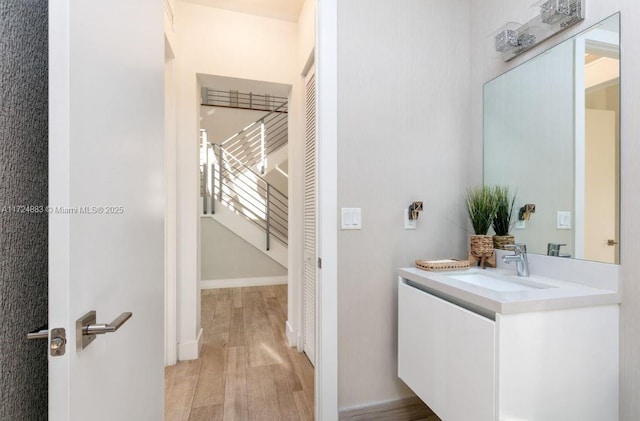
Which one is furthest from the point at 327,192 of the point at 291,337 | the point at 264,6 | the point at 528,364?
the point at 264,6

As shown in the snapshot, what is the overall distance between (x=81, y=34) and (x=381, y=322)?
1.72 meters

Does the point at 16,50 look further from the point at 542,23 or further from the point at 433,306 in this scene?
the point at 542,23

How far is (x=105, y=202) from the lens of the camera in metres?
0.81

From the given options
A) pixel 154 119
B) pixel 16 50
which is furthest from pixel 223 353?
pixel 16 50

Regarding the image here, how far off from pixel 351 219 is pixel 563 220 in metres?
1.00

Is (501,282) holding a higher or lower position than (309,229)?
lower

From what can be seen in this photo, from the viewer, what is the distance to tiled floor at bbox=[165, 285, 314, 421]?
1.85 meters

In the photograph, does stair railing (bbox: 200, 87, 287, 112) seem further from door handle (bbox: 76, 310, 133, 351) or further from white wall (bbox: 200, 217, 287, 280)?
door handle (bbox: 76, 310, 133, 351)

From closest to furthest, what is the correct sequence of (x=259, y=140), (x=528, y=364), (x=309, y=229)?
(x=528, y=364)
(x=309, y=229)
(x=259, y=140)

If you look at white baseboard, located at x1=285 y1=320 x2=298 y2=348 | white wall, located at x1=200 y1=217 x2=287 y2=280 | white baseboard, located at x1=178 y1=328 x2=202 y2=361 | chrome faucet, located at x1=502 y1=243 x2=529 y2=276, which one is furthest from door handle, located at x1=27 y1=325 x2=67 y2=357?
white wall, located at x1=200 y1=217 x2=287 y2=280

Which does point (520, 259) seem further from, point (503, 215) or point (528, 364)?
point (528, 364)

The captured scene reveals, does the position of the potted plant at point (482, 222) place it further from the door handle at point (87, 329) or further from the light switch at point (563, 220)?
the door handle at point (87, 329)

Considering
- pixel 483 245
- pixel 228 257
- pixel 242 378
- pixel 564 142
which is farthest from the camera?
pixel 228 257

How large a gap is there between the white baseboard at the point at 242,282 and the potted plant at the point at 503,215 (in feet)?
13.5
